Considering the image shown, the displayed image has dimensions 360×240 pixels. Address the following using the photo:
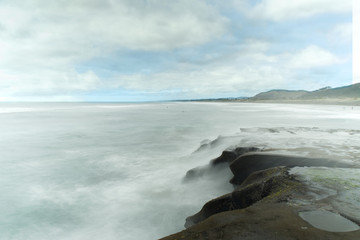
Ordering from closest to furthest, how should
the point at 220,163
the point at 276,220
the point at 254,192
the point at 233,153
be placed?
the point at 276,220 → the point at 254,192 → the point at 233,153 → the point at 220,163

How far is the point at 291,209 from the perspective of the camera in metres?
3.41

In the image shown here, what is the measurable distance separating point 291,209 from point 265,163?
3433 millimetres

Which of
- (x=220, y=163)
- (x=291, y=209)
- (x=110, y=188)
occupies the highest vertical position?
(x=291, y=209)

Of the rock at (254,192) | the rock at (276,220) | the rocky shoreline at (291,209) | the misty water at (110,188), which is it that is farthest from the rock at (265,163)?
the rock at (276,220)

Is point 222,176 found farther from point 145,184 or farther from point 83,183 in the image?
point 83,183

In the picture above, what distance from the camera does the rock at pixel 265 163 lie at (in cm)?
603

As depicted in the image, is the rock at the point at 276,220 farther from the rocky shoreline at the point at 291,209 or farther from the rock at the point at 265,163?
the rock at the point at 265,163

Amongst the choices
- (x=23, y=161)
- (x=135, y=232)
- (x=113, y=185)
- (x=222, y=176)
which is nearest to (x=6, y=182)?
(x=23, y=161)

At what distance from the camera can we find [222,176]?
8.48 m

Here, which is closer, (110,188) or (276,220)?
(276,220)

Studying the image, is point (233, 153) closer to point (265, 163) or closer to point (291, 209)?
point (265, 163)

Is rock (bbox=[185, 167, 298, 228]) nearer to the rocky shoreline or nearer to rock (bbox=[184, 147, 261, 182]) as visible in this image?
the rocky shoreline

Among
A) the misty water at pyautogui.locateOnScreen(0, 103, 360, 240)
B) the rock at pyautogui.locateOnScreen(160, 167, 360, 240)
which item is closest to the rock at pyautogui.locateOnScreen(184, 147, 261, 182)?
the misty water at pyautogui.locateOnScreen(0, 103, 360, 240)

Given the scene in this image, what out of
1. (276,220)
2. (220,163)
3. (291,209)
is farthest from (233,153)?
(276,220)
